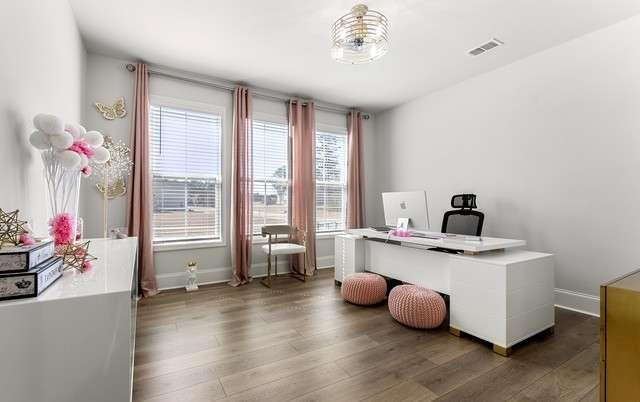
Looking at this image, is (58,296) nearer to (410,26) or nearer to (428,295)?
(428,295)

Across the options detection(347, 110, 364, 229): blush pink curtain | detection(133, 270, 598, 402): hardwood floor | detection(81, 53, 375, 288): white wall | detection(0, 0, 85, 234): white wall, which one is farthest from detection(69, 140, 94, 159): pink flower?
detection(347, 110, 364, 229): blush pink curtain

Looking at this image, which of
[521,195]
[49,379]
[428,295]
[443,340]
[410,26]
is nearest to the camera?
[49,379]

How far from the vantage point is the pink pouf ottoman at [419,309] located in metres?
2.48

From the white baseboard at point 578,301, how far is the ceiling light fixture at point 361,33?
309cm

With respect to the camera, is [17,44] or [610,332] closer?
[610,332]

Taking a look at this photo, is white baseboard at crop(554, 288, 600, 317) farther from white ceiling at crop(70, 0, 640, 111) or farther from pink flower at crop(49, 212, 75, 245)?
pink flower at crop(49, 212, 75, 245)

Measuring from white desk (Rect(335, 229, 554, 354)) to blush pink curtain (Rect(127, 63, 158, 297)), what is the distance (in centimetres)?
290

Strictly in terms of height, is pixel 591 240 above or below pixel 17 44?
below

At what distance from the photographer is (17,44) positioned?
1419mm

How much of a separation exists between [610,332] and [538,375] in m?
1.22

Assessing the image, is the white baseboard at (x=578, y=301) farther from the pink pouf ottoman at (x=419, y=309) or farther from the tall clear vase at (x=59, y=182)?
the tall clear vase at (x=59, y=182)

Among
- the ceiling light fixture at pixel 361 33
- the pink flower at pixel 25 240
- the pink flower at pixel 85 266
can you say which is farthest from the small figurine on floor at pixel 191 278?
the ceiling light fixture at pixel 361 33

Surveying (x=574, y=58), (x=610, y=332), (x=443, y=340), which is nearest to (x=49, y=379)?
(x=610, y=332)

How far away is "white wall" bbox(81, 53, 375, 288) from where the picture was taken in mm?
3293
